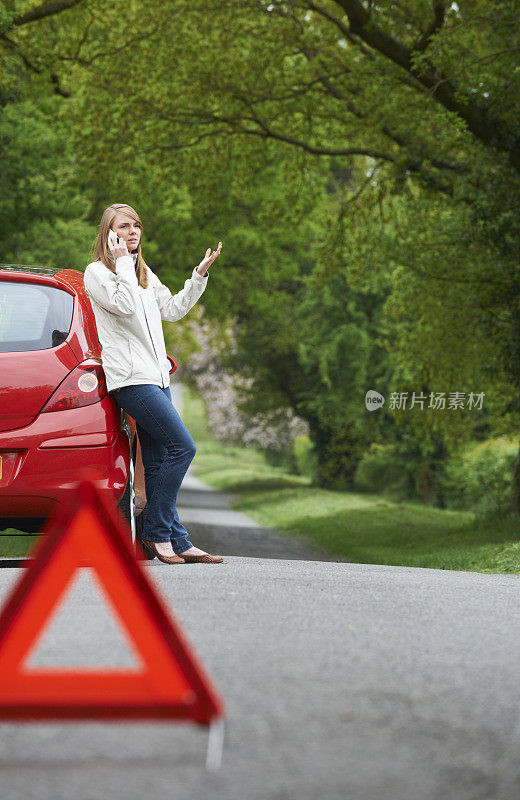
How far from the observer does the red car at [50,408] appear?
701cm

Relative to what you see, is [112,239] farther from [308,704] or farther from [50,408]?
[308,704]

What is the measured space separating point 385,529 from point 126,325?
543 inches

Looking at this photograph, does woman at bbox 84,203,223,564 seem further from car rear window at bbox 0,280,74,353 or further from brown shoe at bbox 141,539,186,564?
car rear window at bbox 0,280,74,353

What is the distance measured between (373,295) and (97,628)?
29.4 meters

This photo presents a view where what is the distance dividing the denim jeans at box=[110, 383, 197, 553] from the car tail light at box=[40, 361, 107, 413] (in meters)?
0.13

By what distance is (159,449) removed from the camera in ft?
24.6

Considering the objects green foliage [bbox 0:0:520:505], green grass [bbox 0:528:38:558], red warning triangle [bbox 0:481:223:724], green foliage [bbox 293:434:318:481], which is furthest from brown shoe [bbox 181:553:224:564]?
green foliage [bbox 293:434:318:481]

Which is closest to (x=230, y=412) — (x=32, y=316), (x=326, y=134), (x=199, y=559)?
(x=326, y=134)

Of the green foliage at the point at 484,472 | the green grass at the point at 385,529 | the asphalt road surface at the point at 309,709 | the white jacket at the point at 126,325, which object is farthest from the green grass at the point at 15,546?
the green foliage at the point at 484,472

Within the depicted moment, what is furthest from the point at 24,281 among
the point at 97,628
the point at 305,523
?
the point at 305,523

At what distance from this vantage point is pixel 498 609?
6.23m

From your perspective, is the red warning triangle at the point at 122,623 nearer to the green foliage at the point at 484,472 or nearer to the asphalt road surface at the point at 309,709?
the asphalt road surface at the point at 309,709

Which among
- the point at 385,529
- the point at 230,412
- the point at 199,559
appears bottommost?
the point at 230,412

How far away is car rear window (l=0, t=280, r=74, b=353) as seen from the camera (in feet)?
23.7
